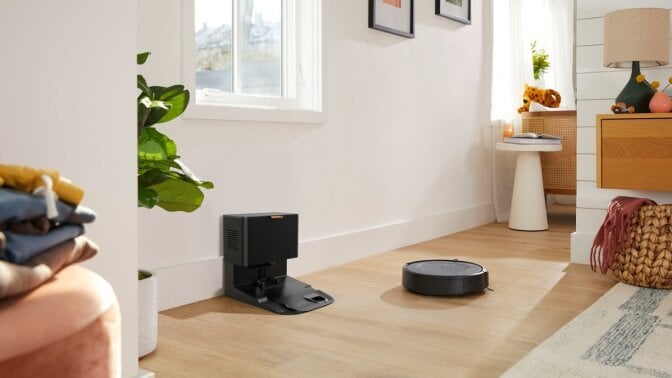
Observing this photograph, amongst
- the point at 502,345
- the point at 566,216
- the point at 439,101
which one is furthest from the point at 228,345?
the point at 566,216

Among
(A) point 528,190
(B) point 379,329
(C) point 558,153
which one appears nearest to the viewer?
(B) point 379,329

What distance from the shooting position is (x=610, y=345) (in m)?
1.79

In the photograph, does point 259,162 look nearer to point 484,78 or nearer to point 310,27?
point 310,27

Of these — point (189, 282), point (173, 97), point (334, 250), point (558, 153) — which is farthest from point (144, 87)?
point (558, 153)

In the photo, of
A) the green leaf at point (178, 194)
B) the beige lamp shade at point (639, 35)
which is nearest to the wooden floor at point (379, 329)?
the green leaf at point (178, 194)

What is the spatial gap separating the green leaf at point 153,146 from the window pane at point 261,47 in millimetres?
989

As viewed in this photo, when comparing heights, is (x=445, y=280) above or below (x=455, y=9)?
below

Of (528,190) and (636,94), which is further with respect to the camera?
(528,190)

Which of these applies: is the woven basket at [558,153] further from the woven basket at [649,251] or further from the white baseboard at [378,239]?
the woven basket at [649,251]

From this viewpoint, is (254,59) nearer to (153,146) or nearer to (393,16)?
(393,16)

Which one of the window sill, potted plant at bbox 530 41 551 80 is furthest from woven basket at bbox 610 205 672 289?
potted plant at bbox 530 41 551 80

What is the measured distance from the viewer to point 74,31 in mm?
1206

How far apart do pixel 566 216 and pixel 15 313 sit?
4607 millimetres

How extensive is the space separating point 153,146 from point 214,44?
3.04ft
